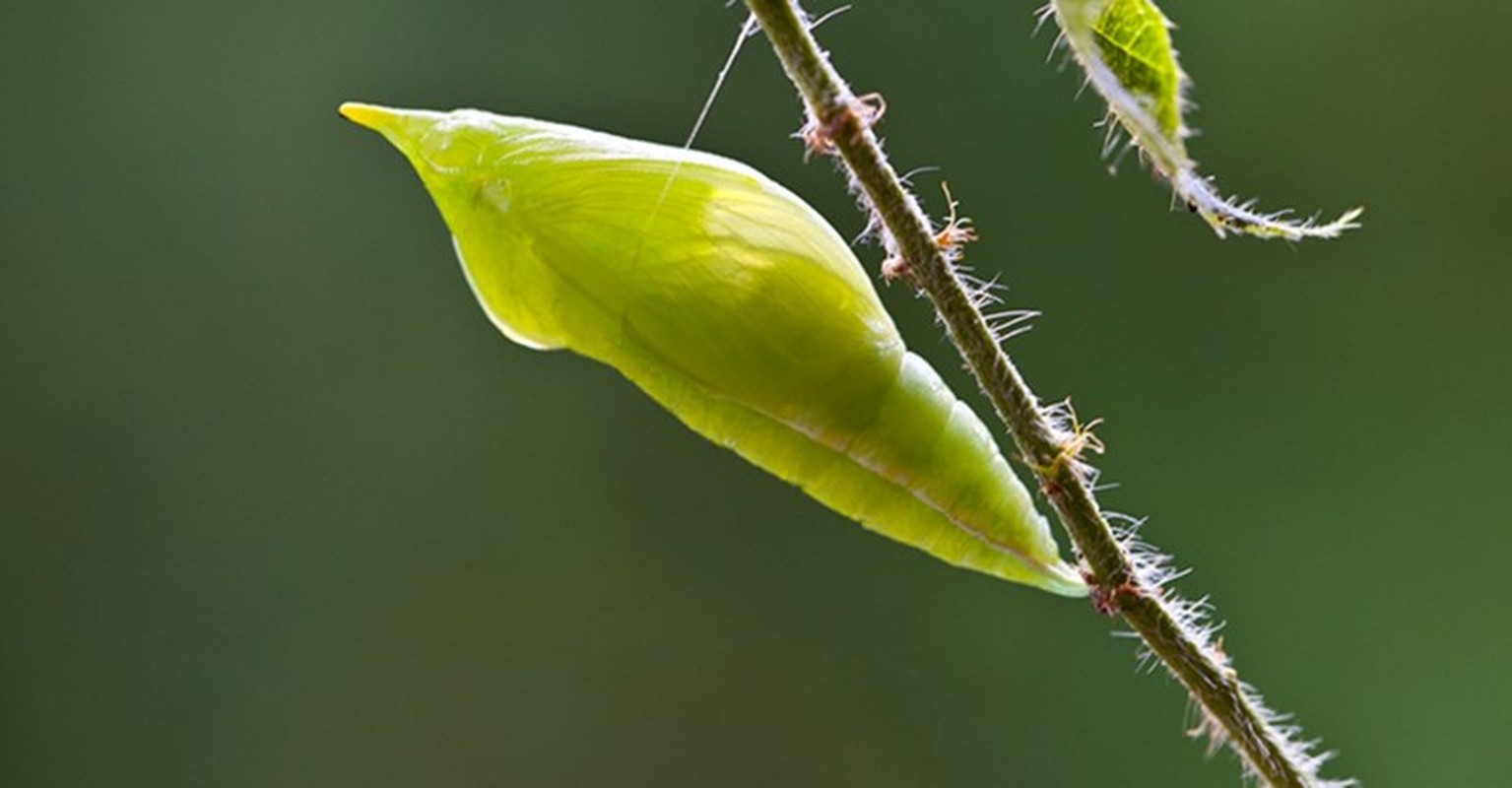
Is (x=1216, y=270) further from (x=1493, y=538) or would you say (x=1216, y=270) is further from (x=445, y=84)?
(x=445, y=84)

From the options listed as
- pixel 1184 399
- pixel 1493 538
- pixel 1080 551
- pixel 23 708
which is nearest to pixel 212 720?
pixel 23 708

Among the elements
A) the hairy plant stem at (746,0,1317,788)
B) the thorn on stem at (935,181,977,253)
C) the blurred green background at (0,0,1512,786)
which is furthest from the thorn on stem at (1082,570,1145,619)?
the blurred green background at (0,0,1512,786)

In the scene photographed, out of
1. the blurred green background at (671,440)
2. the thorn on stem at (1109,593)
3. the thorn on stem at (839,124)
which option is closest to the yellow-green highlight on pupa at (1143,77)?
the thorn on stem at (839,124)

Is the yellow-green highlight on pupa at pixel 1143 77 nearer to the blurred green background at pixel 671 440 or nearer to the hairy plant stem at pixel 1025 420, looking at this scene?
the hairy plant stem at pixel 1025 420

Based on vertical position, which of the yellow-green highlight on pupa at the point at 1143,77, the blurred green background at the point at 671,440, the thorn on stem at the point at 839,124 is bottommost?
the blurred green background at the point at 671,440

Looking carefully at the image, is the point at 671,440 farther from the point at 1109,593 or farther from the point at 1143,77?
the point at 1143,77

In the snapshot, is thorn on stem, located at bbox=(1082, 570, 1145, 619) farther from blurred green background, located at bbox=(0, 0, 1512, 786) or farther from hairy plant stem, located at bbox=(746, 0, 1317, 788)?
blurred green background, located at bbox=(0, 0, 1512, 786)
